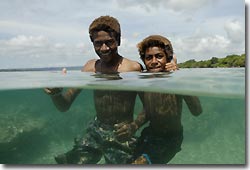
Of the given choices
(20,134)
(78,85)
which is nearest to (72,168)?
(78,85)

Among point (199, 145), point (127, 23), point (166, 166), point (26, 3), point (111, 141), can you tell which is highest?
point (26, 3)

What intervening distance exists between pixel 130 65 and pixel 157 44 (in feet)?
1.25

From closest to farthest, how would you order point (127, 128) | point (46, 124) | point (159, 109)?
point (127, 128)
point (159, 109)
point (46, 124)

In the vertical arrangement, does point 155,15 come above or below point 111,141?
above

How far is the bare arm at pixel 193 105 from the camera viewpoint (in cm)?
318

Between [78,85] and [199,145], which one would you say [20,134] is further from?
[199,145]

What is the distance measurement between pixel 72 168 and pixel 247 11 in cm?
230

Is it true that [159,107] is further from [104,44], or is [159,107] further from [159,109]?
[104,44]

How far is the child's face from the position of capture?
2.89m

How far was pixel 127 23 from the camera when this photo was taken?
3.20 metres

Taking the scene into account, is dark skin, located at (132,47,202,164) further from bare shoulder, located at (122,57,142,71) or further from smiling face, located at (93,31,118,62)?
smiling face, located at (93,31,118,62)

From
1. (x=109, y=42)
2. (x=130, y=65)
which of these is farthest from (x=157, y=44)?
(x=109, y=42)

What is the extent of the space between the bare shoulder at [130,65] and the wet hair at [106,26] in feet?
0.83

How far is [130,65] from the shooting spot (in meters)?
3.07
